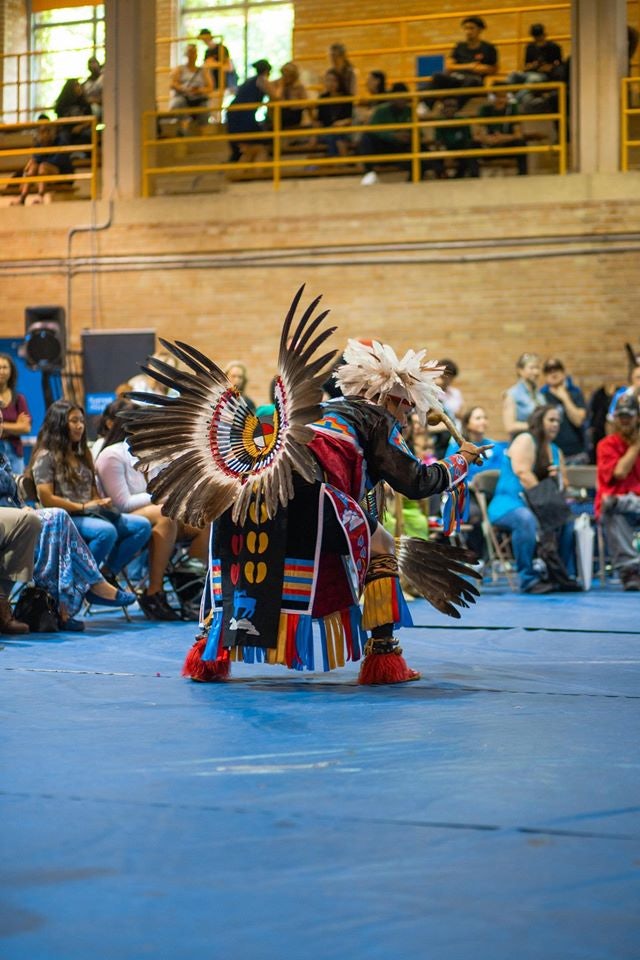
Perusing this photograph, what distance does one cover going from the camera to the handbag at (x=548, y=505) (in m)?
9.22

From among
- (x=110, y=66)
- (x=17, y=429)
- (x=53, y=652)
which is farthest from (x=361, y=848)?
(x=110, y=66)

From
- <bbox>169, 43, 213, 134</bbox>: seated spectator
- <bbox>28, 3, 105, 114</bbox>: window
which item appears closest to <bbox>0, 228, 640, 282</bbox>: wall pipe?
<bbox>169, 43, 213, 134</bbox>: seated spectator

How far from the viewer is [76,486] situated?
24.1ft

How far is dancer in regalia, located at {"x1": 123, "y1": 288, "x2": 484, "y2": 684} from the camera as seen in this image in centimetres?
483

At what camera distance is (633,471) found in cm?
952

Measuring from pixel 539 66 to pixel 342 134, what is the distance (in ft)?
6.72

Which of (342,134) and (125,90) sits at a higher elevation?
(125,90)

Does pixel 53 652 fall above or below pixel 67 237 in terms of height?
below

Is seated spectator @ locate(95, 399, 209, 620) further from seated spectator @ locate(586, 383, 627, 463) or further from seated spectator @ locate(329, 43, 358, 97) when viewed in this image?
seated spectator @ locate(329, 43, 358, 97)

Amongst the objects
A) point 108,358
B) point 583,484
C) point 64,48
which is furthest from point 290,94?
point 583,484

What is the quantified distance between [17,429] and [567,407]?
4.61 metres

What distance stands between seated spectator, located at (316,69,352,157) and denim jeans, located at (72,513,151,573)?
720 cm

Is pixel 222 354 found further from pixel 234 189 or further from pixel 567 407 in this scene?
pixel 567 407

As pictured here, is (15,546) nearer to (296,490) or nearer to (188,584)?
(188,584)
